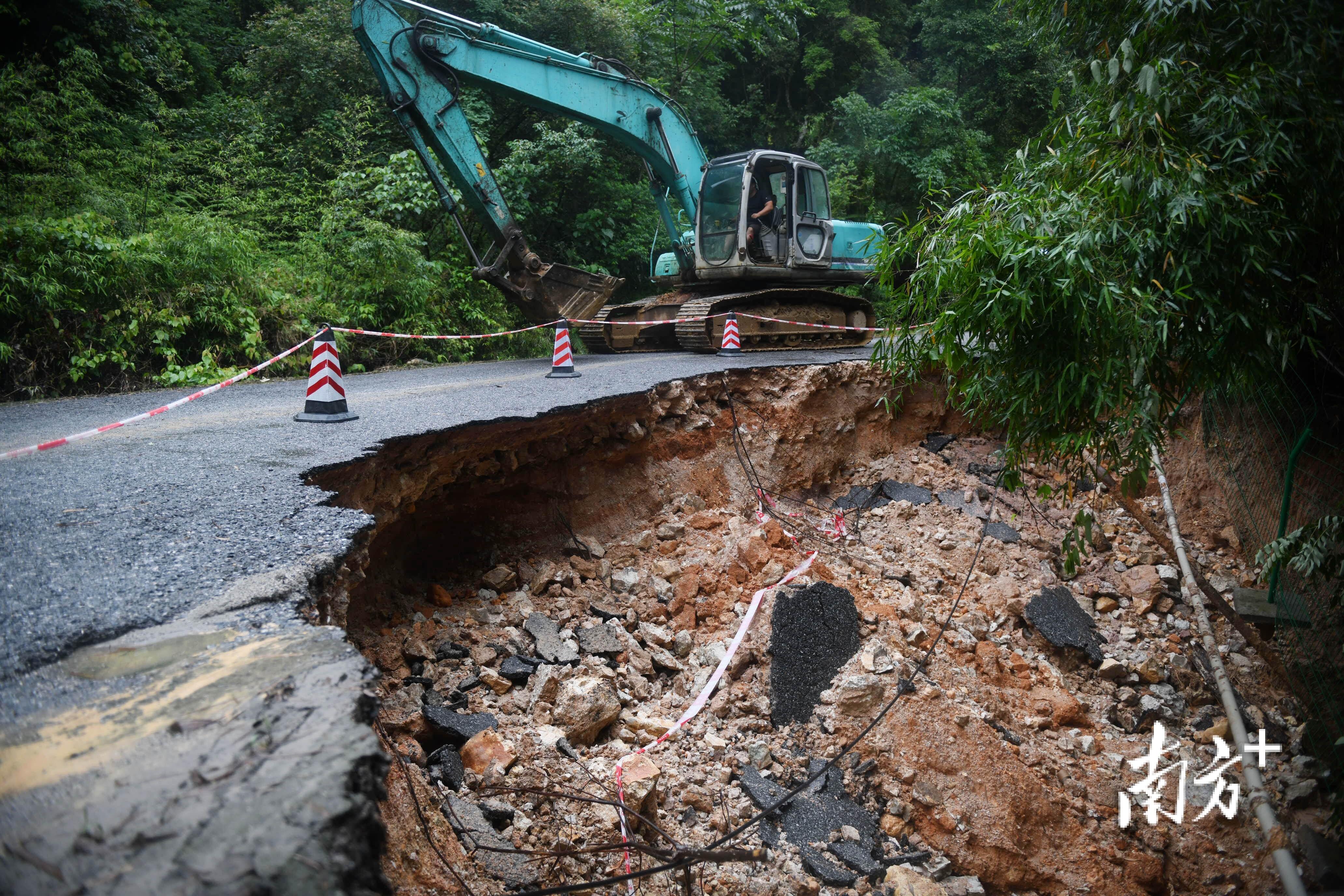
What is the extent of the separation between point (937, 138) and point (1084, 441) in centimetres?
1603

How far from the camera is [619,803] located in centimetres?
331

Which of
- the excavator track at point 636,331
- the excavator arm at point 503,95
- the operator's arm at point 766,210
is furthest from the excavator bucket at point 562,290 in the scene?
the operator's arm at point 766,210

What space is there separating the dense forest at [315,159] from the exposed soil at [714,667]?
115 inches

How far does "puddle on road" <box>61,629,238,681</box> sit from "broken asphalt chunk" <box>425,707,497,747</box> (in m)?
1.73

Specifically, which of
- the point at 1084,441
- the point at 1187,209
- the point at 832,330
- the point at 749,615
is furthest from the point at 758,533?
the point at 832,330

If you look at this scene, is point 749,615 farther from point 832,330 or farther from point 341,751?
point 832,330

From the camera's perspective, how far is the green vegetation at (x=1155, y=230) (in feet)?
9.74

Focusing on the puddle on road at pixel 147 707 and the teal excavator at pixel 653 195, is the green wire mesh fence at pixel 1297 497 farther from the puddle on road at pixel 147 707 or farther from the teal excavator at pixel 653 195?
the puddle on road at pixel 147 707

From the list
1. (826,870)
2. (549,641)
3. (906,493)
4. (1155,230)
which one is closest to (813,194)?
(906,493)

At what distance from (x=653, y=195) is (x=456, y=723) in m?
8.10

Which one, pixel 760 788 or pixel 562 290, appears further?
pixel 562 290

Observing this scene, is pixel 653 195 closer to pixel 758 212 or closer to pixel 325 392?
pixel 758 212

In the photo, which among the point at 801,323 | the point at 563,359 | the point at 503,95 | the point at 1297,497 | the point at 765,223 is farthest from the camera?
the point at 801,323

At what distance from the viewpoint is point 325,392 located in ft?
16.0
